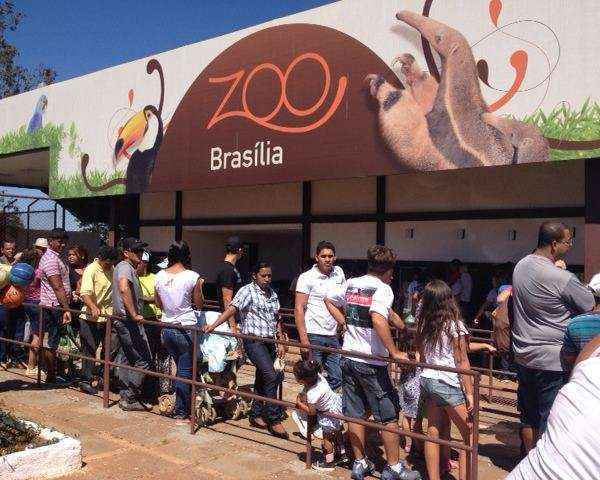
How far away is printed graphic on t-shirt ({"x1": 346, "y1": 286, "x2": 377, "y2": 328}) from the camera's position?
434 centimetres

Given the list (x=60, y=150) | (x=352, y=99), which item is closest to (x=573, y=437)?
(x=352, y=99)

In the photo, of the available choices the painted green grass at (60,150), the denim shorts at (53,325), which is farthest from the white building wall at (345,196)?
the denim shorts at (53,325)

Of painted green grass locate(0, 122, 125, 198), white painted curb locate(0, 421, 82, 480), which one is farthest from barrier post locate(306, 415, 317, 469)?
painted green grass locate(0, 122, 125, 198)

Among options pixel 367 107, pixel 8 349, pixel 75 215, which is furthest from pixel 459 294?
pixel 75 215

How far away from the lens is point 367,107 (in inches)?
352

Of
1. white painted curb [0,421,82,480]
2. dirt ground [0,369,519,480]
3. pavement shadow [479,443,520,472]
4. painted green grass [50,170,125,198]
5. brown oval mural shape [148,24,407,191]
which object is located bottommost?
pavement shadow [479,443,520,472]

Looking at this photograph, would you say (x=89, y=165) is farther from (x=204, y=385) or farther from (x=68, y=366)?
(x=204, y=385)

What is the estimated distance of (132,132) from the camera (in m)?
12.9

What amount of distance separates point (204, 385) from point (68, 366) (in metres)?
3.22

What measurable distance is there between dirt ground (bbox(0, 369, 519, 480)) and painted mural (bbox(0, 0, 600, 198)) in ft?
11.7

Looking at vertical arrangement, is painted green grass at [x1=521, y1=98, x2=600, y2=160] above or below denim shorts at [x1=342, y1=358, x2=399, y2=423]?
above

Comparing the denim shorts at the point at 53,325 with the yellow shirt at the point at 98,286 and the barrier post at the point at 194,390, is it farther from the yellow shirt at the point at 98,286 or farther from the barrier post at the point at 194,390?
the barrier post at the point at 194,390

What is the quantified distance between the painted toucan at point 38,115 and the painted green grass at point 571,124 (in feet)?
41.1

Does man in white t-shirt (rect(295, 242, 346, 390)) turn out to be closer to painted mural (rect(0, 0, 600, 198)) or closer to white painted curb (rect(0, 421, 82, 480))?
white painted curb (rect(0, 421, 82, 480))
